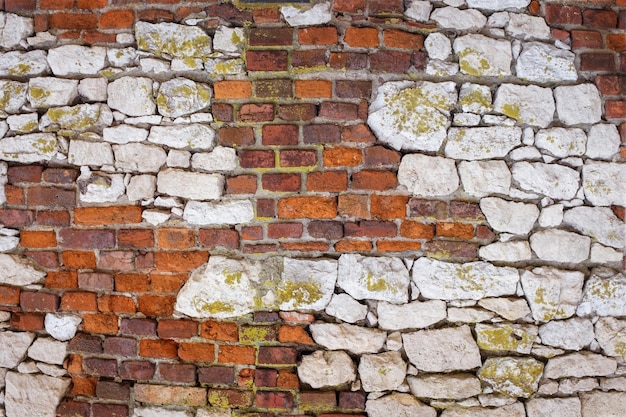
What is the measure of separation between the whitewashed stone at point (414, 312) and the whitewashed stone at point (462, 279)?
1.6 inches

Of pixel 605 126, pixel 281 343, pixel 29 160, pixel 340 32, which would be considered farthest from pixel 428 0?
pixel 29 160

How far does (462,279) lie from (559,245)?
1.39ft

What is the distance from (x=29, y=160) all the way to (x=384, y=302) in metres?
1.63

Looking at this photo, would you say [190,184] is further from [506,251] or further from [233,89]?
[506,251]

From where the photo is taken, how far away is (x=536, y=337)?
1817 millimetres

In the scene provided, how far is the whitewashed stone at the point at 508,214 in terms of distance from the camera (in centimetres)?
181

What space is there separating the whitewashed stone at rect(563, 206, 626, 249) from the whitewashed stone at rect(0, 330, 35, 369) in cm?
234

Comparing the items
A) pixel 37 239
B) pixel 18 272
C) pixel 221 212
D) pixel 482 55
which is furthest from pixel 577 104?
pixel 18 272

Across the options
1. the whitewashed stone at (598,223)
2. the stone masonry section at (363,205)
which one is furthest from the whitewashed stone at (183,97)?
the whitewashed stone at (598,223)

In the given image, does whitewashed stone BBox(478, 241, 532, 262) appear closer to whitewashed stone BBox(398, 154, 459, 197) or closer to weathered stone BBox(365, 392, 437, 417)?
whitewashed stone BBox(398, 154, 459, 197)

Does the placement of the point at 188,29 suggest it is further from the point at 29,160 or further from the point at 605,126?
the point at 605,126

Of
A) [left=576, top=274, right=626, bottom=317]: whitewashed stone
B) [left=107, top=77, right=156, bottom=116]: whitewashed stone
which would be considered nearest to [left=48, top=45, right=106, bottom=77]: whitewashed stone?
[left=107, top=77, right=156, bottom=116]: whitewashed stone

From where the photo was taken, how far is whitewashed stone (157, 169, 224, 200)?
1.81 metres

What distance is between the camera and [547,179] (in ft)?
5.95
